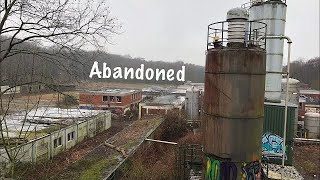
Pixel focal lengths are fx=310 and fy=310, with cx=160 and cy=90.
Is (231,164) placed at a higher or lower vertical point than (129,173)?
higher

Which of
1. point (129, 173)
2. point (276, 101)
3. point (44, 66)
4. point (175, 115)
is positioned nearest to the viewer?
point (44, 66)

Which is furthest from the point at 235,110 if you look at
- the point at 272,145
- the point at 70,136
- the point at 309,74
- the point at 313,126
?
the point at 309,74

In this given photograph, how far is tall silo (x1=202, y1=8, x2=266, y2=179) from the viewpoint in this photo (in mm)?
8969

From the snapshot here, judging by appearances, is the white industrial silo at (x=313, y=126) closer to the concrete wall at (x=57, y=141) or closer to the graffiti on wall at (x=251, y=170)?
the concrete wall at (x=57, y=141)

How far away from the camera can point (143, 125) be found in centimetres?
3256

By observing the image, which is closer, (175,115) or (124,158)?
(124,158)

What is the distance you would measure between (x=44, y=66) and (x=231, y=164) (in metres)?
7.10

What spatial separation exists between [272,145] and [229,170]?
8.74 metres

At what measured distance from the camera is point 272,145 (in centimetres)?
1673

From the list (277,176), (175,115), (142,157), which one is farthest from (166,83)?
(277,176)

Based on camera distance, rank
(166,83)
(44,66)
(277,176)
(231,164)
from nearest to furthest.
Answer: (231,164) < (44,66) < (277,176) < (166,83)

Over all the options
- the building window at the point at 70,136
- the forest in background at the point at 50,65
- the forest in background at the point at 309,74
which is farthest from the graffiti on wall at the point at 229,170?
the forest in background at the point at 309,74

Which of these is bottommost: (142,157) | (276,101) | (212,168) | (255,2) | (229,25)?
(142,157)

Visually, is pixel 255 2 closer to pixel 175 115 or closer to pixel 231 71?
Answer: pixel 231 71
